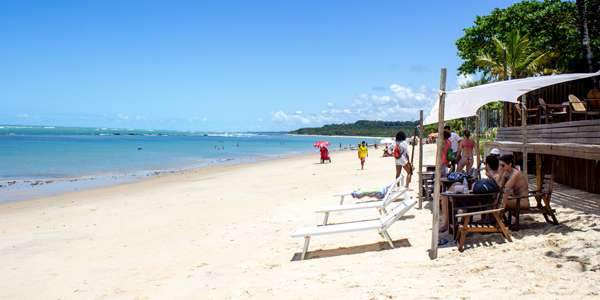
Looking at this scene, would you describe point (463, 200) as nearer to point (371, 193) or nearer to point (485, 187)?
point (485, 187)

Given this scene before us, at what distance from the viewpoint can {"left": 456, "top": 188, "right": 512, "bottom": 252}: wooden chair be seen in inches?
177

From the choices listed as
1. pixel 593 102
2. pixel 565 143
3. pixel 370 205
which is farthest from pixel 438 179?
pixel 593 102

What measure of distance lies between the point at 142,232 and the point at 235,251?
9.03 feet

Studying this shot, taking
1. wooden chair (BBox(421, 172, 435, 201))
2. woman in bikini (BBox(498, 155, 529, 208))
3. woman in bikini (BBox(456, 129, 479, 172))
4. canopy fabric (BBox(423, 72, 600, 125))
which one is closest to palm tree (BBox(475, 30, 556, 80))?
woman in bikini (BBox(456, 129, 479, 172))

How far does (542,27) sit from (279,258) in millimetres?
12779

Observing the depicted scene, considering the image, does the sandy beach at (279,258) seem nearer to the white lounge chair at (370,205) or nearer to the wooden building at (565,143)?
the white lounge chair at (370,205)

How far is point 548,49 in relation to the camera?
43.9ft

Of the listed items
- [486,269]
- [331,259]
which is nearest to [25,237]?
[331,259]

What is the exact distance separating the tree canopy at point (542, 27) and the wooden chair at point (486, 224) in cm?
1063

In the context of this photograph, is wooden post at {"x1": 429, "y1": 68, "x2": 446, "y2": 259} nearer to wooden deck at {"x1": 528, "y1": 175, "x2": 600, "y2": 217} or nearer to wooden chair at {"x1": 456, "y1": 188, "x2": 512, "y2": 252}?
wooden chair at {"x1": 456, "y1": 188, "x2": 512, "y2": 252}

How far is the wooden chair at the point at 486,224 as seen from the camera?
14.7ft

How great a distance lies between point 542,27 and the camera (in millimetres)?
12742

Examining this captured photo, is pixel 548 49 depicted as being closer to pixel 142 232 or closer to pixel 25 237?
pixel 142 232

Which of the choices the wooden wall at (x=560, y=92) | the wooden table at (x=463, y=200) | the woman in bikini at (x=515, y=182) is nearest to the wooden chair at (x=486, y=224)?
the wooden table at (x=463, y=200)
